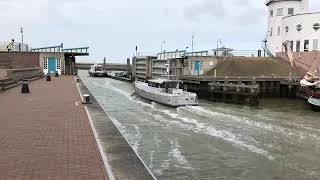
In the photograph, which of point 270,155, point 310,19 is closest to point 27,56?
point 310,19

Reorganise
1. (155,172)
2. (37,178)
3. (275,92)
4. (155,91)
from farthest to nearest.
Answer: (275,92) → (155,91) → (155,172) → (37,178)

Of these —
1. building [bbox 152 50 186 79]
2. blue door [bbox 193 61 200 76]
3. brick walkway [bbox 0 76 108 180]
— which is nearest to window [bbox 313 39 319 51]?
blue door [bbox 193 61 200 76]

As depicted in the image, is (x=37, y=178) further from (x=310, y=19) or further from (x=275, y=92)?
(x=310, y=19)

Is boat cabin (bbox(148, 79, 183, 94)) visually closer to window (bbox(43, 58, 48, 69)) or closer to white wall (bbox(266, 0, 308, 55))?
white wall (bbox(266, 0, 308, 55))

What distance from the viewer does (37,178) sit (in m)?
9.59

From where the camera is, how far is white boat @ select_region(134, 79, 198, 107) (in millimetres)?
36406

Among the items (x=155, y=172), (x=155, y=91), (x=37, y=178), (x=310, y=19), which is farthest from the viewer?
(x=310, y=19)

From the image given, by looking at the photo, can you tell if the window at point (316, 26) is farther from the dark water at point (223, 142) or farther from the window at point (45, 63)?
the window at point (45, 63)

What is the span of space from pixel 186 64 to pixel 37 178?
173 feet

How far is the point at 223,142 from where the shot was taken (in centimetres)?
2058

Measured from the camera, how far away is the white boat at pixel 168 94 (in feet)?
119

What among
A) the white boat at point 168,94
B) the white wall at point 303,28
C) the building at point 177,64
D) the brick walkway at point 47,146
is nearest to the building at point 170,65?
the building at point 177,64

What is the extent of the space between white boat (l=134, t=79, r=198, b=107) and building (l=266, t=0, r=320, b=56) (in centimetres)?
2447

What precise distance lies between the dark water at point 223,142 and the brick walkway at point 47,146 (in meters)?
2.68
